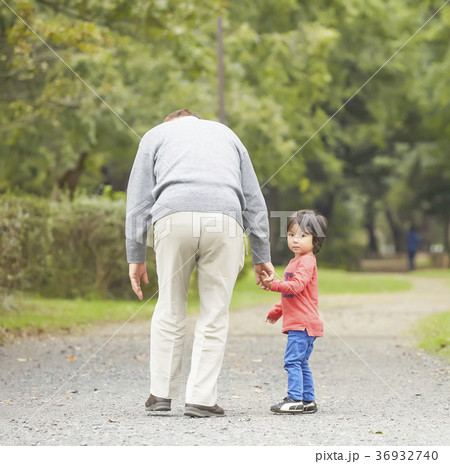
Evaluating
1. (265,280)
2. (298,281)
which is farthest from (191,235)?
(298,281)

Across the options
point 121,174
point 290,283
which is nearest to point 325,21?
point 121,174

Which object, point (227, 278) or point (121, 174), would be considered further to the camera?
point (121, 174)

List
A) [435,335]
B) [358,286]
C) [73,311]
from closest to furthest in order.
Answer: [435,335] → [73,311] → [358,286]

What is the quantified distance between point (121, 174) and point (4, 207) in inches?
671

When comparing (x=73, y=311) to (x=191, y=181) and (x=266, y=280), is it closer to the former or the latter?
(x=266, y=280)

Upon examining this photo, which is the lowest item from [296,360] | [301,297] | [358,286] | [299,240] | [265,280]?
[358,286]

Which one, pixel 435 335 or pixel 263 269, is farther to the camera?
pixel 435 335

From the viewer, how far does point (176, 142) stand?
527 centimetres

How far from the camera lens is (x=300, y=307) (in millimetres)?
5395

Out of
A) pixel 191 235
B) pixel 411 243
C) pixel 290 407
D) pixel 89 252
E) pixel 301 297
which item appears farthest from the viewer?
pixel 411 243

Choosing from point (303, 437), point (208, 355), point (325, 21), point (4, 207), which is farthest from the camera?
point (325, 21)

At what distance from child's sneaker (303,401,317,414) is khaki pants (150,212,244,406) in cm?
60

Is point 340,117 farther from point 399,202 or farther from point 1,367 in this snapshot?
point 1,367

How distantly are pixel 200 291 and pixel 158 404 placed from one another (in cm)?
71
